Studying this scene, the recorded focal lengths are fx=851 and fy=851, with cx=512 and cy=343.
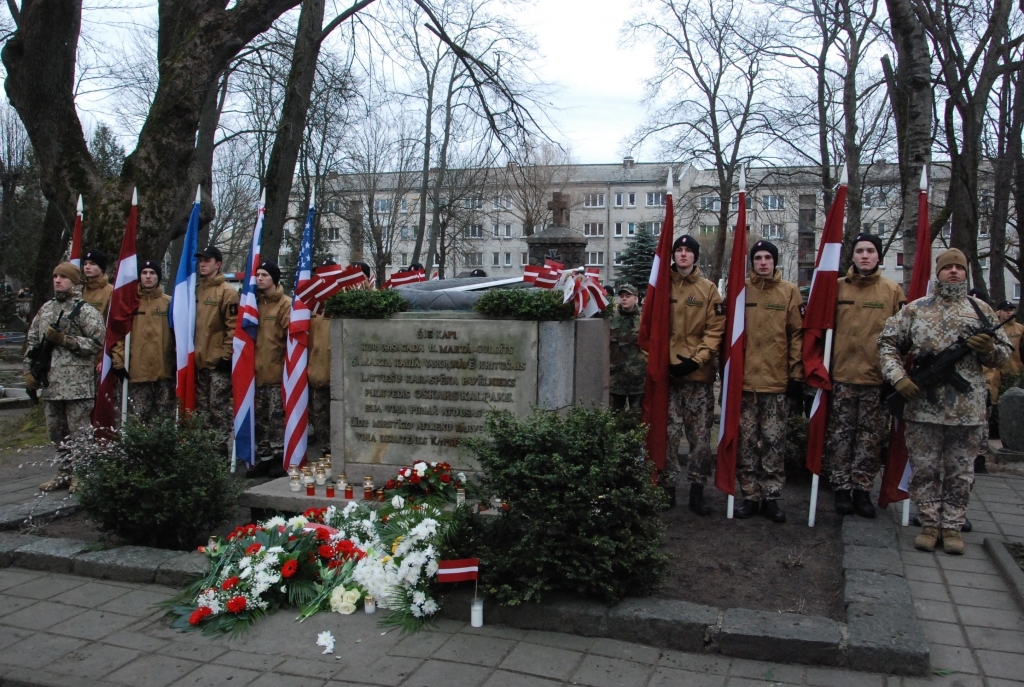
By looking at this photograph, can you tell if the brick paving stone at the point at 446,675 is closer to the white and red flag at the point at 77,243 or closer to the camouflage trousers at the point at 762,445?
the camouflage trousers at the point at 762,445

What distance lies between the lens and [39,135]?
10695 millimetres

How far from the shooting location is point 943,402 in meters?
5.46

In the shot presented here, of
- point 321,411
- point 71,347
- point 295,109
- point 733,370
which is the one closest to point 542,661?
point 733,370

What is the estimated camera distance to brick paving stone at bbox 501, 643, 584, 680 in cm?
387

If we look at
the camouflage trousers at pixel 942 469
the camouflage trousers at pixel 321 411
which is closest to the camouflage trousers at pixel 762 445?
the camouflage trousers at pixel 942 469

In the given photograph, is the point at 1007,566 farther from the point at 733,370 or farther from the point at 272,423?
the point at 272,423

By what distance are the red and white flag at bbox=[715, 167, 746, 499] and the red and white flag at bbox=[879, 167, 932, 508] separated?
1.15m

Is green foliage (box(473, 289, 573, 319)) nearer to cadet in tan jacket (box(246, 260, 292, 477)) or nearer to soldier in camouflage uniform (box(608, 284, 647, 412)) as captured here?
cadet in tan jacket (box(246, 260, 292, 477))

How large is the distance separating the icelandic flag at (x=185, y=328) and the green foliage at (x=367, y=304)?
1.88m

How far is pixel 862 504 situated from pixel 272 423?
5.05m

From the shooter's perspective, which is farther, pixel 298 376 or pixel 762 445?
pixel 298 376

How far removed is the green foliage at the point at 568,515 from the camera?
4.31m

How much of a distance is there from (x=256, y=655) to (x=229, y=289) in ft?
15.0

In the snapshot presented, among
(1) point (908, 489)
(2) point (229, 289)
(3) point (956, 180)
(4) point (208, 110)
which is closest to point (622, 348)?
(1) point (908, 489)
